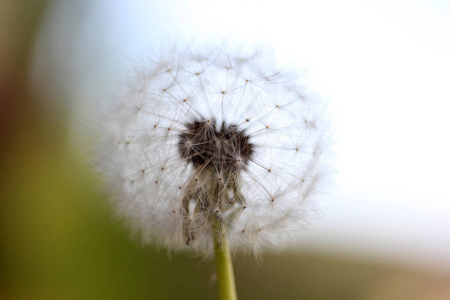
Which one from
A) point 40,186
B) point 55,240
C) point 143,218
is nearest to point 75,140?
point 40,186

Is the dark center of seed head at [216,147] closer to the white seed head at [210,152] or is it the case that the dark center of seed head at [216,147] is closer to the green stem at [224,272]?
the white seed head at [210,152]

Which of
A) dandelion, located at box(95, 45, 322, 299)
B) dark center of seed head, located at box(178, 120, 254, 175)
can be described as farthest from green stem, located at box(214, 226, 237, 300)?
dark center of seed head, located at box(178, 120, 254, 175)

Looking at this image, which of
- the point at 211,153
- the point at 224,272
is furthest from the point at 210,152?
the point at 224,272

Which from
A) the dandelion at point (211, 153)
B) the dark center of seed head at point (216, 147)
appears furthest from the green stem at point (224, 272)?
the dark center of seed head at point (216, 147)

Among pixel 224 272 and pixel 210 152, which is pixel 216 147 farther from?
pixel 224 272

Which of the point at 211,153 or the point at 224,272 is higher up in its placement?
the point at 211,153

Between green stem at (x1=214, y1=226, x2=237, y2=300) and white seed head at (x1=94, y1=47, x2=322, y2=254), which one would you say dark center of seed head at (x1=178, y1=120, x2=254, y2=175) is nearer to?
white seed head at (x1=94, y1=47, x2=322, y2=254)
